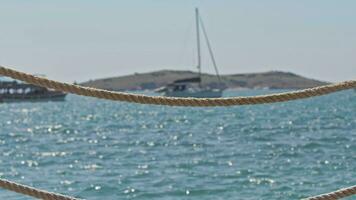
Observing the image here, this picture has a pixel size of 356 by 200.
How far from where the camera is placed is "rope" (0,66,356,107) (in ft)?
11.5

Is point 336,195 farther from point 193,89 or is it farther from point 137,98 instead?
point 193,89

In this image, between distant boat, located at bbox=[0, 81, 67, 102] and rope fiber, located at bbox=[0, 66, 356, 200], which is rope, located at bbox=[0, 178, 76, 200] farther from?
distant boat, located at bbox=[0, 81, 67, 102]

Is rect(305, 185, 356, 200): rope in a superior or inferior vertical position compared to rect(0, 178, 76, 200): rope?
inferior

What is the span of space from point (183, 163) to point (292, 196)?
785 cm

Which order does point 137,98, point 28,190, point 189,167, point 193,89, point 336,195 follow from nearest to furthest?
point 28,190 → point 137,98 → point 336,195 → point 189,167 → point 193,89

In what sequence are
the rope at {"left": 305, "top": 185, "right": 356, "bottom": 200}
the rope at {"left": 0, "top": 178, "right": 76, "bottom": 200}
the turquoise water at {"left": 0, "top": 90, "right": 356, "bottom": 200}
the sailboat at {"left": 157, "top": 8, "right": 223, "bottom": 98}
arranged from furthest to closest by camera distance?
the sailboat at {"left": 157, "top": 8, "right": 223, "bottom": 98}
the turquoise water at {"left": 0, "top": 90, "right": 356, "bottom": 200}
the rope at {"left": 305, "top": 185, "right": 356, "bottom": 200}
the rope at {"left": 0, "top": 178, "right": 76, "bottom": 200}

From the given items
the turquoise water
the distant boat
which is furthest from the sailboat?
the turquoise water

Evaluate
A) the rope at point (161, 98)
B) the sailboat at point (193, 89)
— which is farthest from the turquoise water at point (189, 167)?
the sailboat at point (193, 89)

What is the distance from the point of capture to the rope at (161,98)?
3.51 meters

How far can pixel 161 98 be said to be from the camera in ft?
12.1

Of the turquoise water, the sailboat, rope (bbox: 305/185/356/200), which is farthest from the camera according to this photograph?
the sailboat

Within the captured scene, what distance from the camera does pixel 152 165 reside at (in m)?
22.0

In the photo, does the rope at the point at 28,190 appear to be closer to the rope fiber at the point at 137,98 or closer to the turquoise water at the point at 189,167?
the rope fiber at the point at 137,98

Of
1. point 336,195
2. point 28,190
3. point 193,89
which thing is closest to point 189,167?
point 336,195
